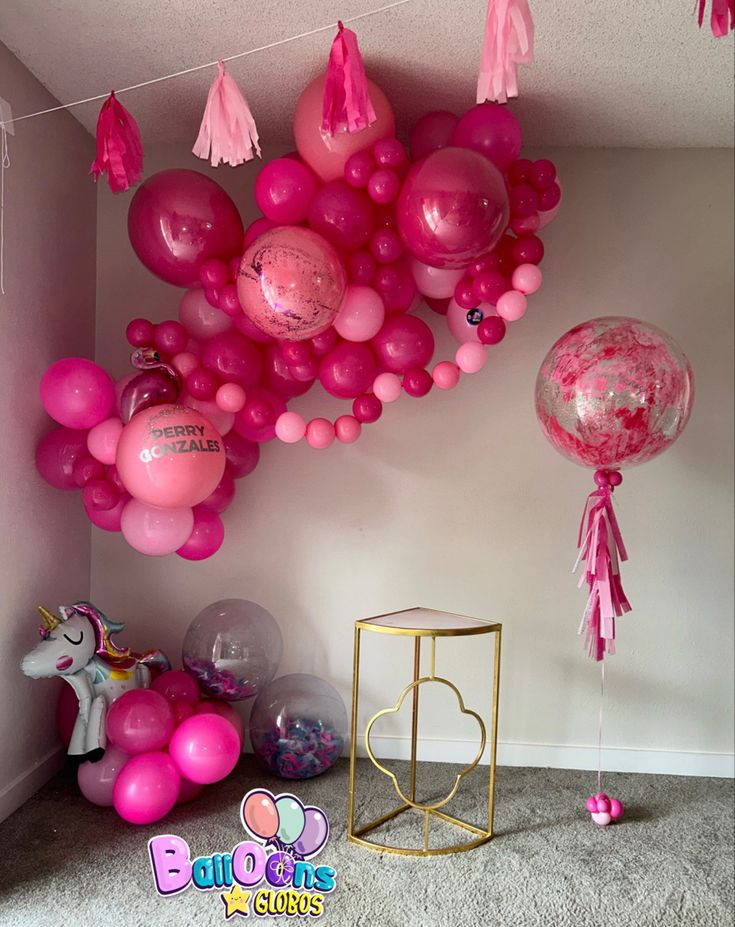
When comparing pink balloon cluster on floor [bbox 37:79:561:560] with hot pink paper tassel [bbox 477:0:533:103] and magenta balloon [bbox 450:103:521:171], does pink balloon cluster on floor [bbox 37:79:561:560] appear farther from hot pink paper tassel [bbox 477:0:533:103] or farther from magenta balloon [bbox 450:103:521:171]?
hot pink paper tassel [bbox 477:0:533:103]

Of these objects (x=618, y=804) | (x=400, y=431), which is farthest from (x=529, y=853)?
(x=400, y=431)

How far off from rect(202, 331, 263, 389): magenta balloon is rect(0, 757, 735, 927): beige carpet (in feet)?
4.17

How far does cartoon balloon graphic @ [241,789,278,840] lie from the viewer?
1.83m

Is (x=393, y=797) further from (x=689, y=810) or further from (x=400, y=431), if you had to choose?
(x=400, y=431)

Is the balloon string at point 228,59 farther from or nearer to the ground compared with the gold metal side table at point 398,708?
farther from the ground

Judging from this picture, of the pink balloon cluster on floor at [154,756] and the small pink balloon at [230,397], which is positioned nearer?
the pink balloon cluster on floor at [154,756]

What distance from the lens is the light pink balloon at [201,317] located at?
Result: 8.37 feet

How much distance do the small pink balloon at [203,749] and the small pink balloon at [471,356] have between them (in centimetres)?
125

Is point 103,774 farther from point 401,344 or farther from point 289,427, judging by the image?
point 401,344

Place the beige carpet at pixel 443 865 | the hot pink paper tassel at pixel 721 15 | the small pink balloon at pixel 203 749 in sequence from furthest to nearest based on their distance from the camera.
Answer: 1. the small pink balloon at pixel 203 749
2. the beige carpet at pixel 443 865
3. the hot pink paper tassel at pixel 721 15

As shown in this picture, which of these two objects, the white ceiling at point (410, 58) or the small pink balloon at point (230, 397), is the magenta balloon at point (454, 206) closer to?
the white ceiling at point (410, 58)

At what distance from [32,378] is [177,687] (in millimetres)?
1024

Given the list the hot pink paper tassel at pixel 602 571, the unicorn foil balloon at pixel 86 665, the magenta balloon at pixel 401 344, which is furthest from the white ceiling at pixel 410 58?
the unicorn foil balloon at pixel 86 665

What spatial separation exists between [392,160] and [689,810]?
2.11 meters
